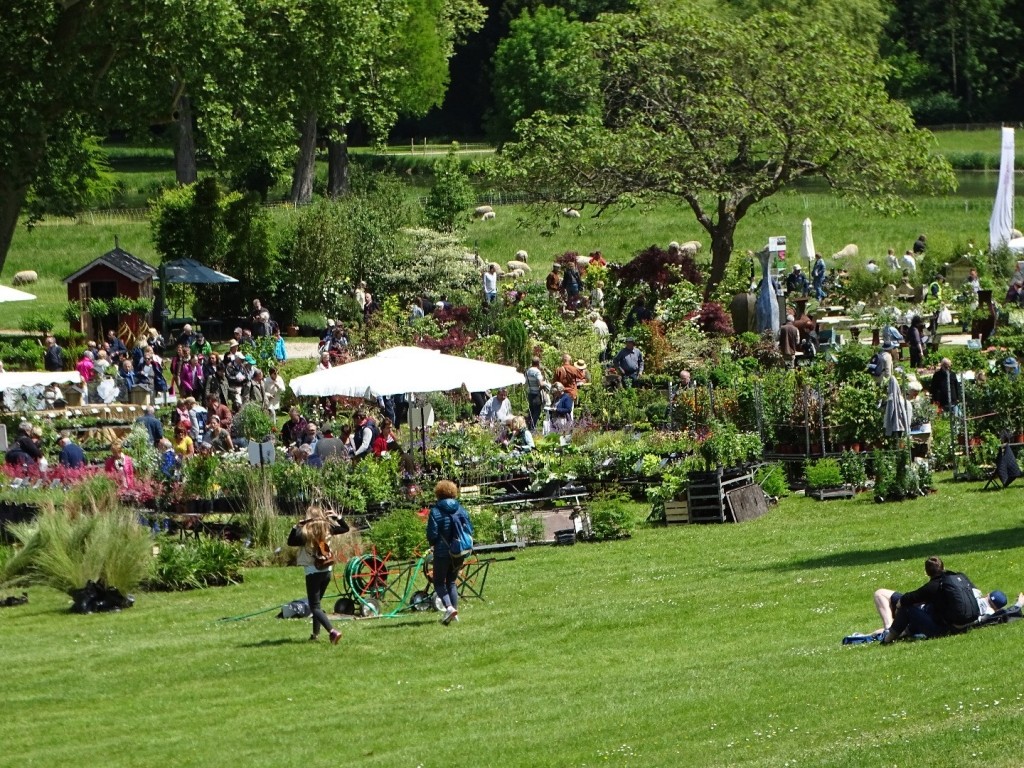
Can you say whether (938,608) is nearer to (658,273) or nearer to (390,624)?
(390,624)

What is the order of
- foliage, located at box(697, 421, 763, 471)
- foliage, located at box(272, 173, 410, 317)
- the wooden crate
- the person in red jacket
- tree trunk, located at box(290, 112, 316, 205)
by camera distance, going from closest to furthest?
the wooden crate → foliage, located at box(697, 421, 763, 471) → the person in red jacket → foliage, located at box(272, 173, 410, 317) → tree trunk, located at box(290, 112, 316, 205)

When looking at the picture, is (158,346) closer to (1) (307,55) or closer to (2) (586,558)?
(1) (307,55)

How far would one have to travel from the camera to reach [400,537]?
18.8 meters

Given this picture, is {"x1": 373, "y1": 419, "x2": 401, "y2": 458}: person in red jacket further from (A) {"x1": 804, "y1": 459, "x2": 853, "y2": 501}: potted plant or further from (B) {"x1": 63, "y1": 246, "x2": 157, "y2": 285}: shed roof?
(B) {"x1": 63, "y1": 246, "x2": 157, "y2": 285}: shed roof

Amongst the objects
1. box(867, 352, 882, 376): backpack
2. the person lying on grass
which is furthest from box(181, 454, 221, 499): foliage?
box(867, 352, 882, 376): backpack

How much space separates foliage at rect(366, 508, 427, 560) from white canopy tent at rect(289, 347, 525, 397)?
2632mm

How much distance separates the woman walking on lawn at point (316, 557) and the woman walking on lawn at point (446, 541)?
36.9 inches

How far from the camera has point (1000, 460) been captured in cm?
2131

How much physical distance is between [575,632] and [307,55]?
30902mm

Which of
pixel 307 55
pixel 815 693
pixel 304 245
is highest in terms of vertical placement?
pixel 307 55

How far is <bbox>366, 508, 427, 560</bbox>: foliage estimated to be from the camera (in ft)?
61.5

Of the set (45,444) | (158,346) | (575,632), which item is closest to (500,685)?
(575,632)

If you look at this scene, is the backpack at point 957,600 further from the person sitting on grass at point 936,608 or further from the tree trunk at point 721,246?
the tree trunk at point 721,246

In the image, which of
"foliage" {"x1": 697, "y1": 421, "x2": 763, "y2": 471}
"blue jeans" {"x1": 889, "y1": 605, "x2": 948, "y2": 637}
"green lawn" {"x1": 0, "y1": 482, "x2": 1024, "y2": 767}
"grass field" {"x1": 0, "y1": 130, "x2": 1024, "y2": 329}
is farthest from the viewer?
"grass field" {"x1": 0, "y1": 130, "x2": 1024, "y2": 329}
